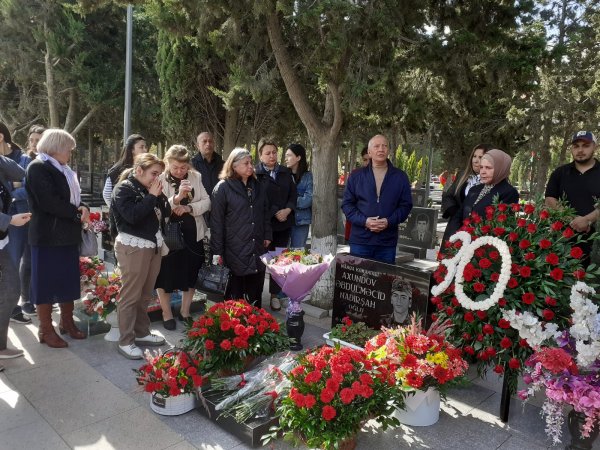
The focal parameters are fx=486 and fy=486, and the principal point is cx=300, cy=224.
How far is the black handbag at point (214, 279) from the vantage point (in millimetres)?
4484

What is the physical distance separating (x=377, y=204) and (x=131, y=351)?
2.53m

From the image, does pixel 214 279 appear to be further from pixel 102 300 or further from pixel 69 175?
pixel 69 175

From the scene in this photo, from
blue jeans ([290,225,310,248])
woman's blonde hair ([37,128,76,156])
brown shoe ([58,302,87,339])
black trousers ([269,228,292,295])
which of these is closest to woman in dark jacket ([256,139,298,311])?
black trousers ([269,228,292,295])

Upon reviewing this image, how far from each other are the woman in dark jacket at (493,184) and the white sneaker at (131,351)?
3011mm

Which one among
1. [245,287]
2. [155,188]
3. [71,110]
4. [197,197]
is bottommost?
[245,287]

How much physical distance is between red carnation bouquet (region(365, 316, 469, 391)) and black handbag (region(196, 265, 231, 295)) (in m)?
1.68

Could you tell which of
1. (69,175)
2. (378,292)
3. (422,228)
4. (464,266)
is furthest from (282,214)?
(422,228)

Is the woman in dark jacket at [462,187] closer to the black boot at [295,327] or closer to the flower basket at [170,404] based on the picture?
the black boot at [295,327]

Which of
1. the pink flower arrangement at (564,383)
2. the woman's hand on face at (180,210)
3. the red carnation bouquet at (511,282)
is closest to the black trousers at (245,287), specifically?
the woman's hand on face at (180,210)

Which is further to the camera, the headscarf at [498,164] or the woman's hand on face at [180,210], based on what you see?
the woman's hand on face at [180,210]

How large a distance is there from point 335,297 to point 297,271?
760mm

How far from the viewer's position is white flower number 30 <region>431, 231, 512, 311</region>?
9.85 feet

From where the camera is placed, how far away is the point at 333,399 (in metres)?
2.58

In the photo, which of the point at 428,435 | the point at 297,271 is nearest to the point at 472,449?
the point at 428,435
